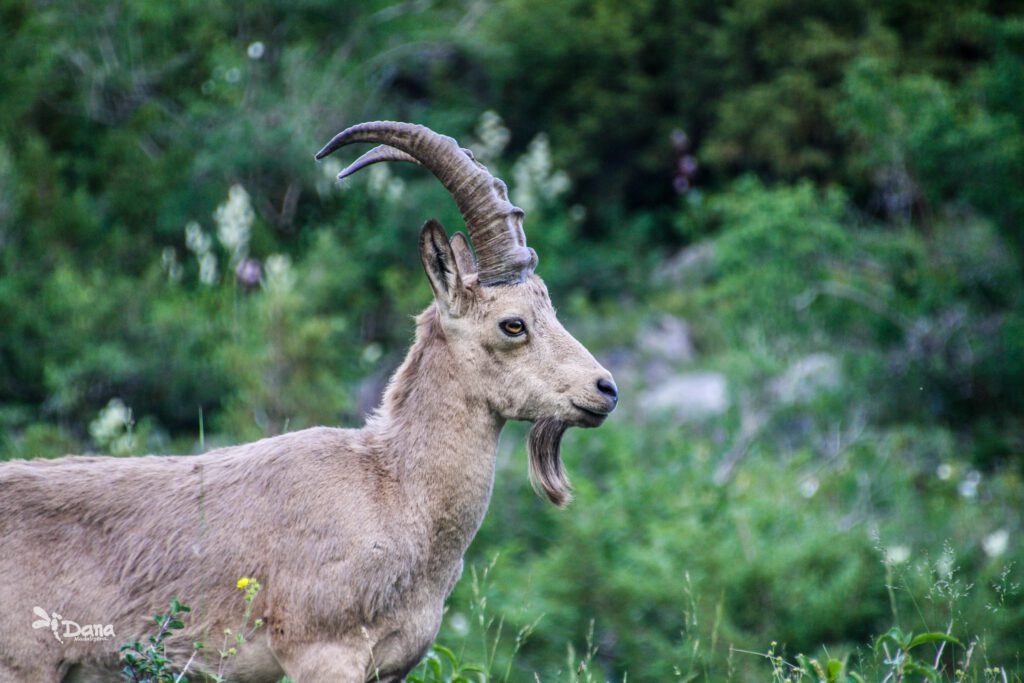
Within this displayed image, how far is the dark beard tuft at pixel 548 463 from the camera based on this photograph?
5.32 m

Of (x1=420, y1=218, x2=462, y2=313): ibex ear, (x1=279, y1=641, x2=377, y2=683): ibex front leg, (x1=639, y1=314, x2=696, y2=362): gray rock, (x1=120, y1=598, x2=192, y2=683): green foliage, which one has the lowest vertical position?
(x1=639, y1=314, x2=696, y2=362): gray rock

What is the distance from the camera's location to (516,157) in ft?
96.7

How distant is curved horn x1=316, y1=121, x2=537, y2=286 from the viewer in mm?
5129

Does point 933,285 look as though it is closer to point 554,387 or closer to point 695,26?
point 695,26

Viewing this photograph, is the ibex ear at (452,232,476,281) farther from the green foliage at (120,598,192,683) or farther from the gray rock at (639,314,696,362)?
the gray rock at (639,314,696,362)

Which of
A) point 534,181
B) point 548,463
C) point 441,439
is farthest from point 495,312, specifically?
point 534,181

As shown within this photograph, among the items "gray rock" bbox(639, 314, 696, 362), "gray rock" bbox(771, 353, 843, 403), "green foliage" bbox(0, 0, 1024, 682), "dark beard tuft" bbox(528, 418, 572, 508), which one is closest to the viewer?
"dark beard tuft" bbox(528, 418, 572, 508)

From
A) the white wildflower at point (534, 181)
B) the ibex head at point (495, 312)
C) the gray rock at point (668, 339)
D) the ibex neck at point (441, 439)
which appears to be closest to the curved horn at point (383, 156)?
the ibex head at point (495, 312)

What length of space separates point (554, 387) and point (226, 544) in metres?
1.54

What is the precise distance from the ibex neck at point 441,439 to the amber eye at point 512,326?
27 cm

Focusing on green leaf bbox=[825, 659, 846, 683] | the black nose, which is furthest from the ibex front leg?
green leaf bbox=[825, 659, 846, 683]

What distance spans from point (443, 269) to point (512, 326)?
41 cm

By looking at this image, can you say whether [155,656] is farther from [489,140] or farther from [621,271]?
[621,271]

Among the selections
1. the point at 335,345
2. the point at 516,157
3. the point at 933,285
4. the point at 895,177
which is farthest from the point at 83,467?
the point at 516,157
